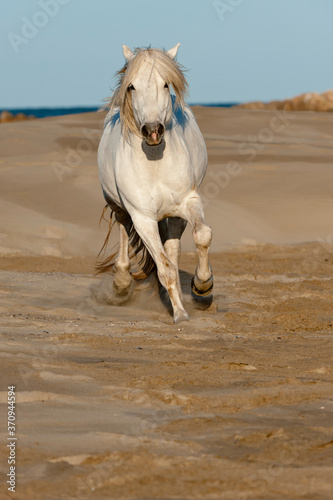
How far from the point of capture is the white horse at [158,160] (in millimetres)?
5297

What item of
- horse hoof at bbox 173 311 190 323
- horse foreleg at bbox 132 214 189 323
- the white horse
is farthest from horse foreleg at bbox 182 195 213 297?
horse hoof at bbox 173 311 190 323

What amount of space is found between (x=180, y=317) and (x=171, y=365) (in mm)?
1665

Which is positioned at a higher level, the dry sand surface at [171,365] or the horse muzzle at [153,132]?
the horse muzzle at [153,132]

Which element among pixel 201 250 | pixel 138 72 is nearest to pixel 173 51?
pixel 138 72

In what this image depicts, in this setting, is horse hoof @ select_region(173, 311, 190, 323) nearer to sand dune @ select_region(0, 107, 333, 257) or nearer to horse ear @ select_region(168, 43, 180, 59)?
horse ear @ select_region(168, 43, 180, 59)

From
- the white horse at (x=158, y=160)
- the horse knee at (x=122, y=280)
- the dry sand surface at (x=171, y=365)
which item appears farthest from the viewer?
the horse knee at (x=122, y=280)

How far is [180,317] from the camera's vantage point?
5.67m

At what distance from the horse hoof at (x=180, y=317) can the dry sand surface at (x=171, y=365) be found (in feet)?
0.23

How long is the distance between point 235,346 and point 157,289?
230 centimetres

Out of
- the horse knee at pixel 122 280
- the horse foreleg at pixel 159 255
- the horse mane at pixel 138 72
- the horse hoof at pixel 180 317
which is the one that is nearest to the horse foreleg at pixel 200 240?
the horse foreleg at pixel 159 255

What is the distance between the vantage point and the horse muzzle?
16.7 feet

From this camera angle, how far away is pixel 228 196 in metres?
12.6

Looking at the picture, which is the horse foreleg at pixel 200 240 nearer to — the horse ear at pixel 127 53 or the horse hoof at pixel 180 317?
the horse hoof at pixel 180 317

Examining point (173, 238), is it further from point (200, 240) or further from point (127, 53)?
point (127, 53)
